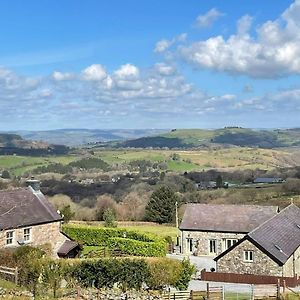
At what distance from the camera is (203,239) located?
53438mm

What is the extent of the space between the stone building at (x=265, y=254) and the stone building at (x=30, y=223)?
44.2 feet

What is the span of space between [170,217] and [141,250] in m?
35.8

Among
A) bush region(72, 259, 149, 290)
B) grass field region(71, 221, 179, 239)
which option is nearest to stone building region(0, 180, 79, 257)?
bush region(72, 259, 149, 290)

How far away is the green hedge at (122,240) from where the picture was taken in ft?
163

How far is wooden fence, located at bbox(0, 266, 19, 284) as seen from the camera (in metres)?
31.5

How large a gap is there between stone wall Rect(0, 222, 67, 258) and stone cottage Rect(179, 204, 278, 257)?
48.2 feet

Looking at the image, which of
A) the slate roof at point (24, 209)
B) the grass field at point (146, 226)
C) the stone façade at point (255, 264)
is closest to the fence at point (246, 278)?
the stone façade at point (255, 264)

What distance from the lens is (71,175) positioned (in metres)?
161

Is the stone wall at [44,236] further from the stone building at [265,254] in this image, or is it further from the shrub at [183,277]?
the shrub at [183,277]

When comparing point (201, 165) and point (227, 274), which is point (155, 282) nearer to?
point (227, 274)

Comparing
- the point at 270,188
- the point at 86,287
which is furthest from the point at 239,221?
the point at 270,188

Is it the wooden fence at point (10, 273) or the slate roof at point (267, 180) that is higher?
the wooden fence at point (10, 273)

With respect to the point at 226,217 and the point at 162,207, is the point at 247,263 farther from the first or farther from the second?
the point at 162,207

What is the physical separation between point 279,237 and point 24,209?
20892 mm
